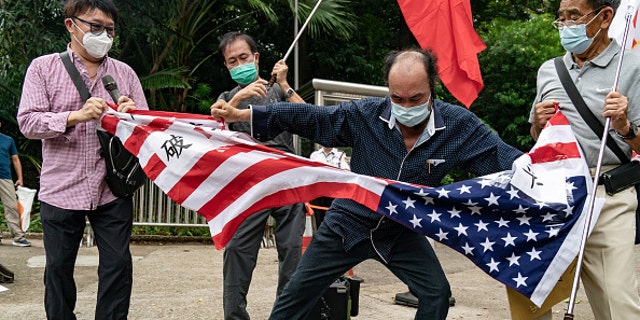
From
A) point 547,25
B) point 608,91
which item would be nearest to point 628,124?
point 608,91

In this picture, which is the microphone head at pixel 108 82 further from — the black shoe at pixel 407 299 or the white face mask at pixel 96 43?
the black shoe at pixel 407 299

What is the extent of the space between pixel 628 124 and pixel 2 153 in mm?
10182

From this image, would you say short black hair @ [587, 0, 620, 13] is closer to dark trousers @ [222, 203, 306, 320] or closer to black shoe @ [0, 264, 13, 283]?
dark trousers @ [222, 203, 306, 320]

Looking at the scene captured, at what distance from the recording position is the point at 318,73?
58.1 ft

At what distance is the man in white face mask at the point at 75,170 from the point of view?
4.23m

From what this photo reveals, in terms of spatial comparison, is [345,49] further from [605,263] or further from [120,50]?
[605,263]

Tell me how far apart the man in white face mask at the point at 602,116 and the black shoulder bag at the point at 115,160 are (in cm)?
245

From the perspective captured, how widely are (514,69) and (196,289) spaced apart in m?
12.2

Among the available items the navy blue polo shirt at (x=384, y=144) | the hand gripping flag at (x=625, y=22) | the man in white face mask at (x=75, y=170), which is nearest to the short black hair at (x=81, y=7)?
the man in white face mask at (x=75, y=170)

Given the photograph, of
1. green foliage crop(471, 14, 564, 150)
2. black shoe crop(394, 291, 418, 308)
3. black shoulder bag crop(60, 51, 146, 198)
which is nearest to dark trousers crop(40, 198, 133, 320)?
black shoulder bag crop(60, 51, 146, 198)

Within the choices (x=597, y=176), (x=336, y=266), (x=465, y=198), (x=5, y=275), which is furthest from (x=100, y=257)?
(x=5, y=275)

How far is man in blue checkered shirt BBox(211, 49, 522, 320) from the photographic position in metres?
3.79

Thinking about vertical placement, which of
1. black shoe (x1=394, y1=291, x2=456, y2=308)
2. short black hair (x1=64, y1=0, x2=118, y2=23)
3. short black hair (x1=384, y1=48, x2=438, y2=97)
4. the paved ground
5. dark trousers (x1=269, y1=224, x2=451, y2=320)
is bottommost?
the paved ground

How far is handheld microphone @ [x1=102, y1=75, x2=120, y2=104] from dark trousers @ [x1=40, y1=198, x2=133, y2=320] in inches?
25.6
